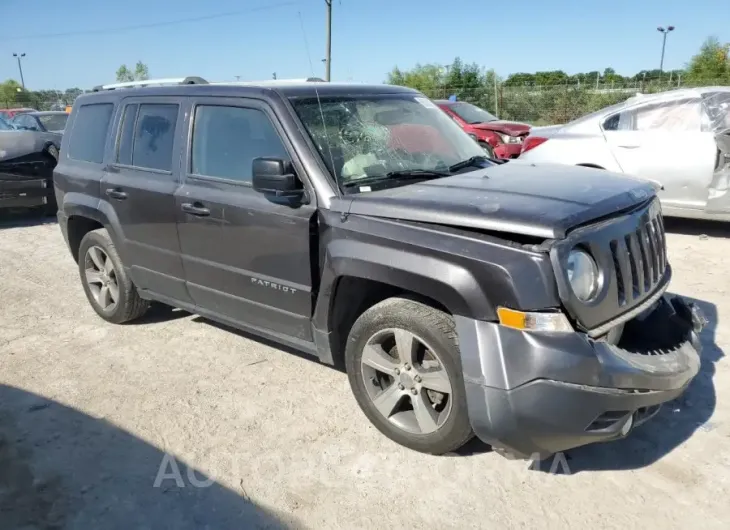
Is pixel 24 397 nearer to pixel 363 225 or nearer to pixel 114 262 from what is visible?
pixel 114 262

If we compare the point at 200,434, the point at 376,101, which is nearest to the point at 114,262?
the point at 200,434

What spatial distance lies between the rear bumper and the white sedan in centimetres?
744

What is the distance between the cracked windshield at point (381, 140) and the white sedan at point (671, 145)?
12.1ft

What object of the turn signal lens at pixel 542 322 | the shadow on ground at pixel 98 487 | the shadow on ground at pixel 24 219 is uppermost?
the turn signal lens at pixel 542 322

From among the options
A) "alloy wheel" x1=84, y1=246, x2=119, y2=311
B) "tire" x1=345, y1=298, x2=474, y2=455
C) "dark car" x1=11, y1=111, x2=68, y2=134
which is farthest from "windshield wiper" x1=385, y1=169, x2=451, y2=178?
"dark car" x1=11, y1=111, x2=68, y2=134

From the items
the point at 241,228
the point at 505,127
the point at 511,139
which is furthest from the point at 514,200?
the point at 505,127

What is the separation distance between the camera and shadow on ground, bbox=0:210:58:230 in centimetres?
994

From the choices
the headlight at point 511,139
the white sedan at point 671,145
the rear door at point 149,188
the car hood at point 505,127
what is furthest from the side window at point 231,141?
the car hood at point 505,127

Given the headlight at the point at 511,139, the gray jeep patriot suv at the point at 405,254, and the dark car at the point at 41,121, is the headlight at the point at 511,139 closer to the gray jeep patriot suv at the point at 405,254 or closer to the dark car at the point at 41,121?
the gray jeep patriot suv at the point at 405,254

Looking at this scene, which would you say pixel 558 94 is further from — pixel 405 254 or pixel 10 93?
pixel 10 93

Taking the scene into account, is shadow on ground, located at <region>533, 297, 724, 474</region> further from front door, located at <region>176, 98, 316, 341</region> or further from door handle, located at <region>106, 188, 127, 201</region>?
door handle, located at <region>106, 188, 127, 201</region>

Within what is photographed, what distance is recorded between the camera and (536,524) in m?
2.64

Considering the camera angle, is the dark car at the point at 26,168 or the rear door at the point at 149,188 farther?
the dark car at the point at 26,168

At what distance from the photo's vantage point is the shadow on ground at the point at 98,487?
277 centimetres
